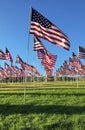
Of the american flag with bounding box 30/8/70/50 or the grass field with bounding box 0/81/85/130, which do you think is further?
the american flag with bounding box 30/8/70/50

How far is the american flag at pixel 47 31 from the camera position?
23625mm

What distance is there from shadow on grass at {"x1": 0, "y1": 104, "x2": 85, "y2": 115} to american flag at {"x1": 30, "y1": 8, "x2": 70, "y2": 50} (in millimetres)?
4589

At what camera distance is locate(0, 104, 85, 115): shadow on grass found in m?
19.5

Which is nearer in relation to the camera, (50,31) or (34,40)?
(50,31)

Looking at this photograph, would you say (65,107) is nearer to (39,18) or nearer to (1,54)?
(39,18)

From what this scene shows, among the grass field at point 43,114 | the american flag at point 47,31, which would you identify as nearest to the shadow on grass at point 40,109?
the grass field at point 43,114

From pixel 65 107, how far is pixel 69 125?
423 centimetres

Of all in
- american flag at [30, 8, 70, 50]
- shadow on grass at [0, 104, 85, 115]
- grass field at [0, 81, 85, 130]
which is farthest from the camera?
american flag at [30, 8, 70, 50]

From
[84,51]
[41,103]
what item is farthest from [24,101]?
[84,51]

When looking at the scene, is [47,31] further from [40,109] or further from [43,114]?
[43,114]

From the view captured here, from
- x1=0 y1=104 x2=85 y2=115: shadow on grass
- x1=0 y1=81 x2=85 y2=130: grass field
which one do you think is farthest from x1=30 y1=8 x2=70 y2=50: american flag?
x1=0 y1=104 x2=85 y2=115: shadow on grass

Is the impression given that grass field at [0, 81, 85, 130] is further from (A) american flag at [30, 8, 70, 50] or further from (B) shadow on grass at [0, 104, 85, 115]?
(A) american flag at [30, 8, 70, 50]

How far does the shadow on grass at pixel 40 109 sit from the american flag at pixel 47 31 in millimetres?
4589

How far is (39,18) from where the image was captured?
24.1 m
